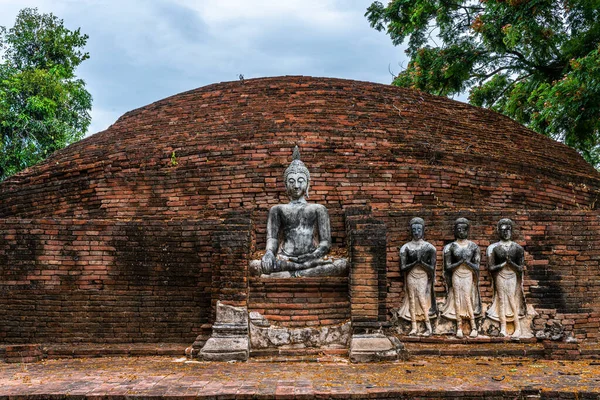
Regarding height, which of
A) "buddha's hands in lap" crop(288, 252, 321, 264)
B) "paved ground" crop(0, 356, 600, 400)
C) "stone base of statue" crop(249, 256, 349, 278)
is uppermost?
"buddha's hands in lap" crop(288, 252, 321, 264)

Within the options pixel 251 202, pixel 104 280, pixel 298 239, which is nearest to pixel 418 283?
pixel 298 239

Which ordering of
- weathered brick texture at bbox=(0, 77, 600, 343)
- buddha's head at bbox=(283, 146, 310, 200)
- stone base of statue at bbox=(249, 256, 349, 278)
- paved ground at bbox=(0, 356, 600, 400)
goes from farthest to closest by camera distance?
buddha's head at bbox=(283, 146, 310, 200) < weathered brick texture at bbox=(0, 77, 600, 343) < stone base of statue at bbox=(249, 256, 349, 278) < paved ground at bbox=(0, 356, 600, 400)

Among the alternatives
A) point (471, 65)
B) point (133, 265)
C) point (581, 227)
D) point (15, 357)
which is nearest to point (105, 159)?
point (133, 265)

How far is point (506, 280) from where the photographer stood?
660 cm

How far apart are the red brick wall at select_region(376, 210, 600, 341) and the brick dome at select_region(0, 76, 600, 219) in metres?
1.00

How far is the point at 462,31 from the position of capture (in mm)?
16359

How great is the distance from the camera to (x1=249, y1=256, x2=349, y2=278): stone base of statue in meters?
6.32

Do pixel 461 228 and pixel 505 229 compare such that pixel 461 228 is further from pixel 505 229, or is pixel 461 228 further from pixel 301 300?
pixel 301 300

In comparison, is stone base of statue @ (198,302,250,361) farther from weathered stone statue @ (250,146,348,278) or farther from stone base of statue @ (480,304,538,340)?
stone base of statue @ (480,304,538,340)

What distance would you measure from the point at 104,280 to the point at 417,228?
3.49 metres

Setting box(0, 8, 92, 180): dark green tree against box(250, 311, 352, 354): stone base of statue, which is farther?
box(0, 8, 92, 180): dark green tree

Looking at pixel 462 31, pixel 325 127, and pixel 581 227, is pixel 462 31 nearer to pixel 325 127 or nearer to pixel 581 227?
pixel 325 127

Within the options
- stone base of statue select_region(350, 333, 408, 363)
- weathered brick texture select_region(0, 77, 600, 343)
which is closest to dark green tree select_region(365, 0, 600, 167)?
weathered brick texture select_region(0, 77, 600, 343)

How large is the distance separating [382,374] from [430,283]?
6.00ft
